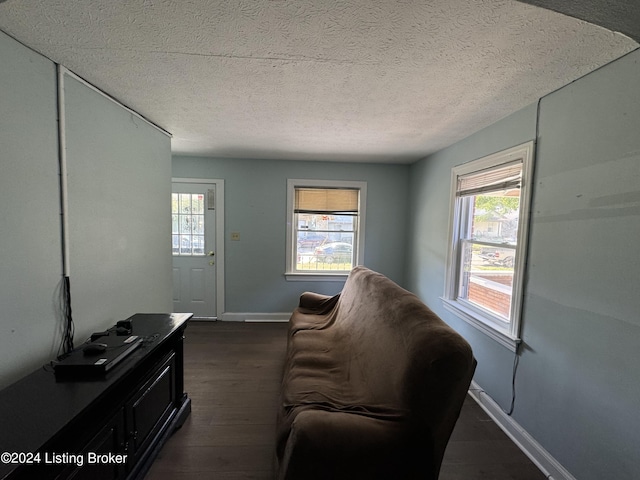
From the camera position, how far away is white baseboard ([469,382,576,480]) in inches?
61.9

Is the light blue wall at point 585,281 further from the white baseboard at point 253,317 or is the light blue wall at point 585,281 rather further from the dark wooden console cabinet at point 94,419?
the white baseboard at point 253,317

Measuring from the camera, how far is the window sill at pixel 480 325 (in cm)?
195

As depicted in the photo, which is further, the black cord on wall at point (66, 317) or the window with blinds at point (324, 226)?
the window with blinds at point (324, 226)

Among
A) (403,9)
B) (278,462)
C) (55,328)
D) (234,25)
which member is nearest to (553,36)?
(403,9)

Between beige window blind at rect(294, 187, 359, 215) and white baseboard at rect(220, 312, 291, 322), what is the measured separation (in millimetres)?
1564

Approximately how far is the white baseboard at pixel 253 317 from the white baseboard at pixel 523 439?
252cm

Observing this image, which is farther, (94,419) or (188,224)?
(188,224)

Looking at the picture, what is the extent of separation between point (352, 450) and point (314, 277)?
2801 mm

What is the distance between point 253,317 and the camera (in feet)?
12.9

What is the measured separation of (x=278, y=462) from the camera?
4.58 ft

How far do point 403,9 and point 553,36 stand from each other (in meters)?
0.71

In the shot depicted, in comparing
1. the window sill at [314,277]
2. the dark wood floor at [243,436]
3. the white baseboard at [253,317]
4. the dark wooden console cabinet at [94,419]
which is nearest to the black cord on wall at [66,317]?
the dark wooden console cabinet at [94,419]

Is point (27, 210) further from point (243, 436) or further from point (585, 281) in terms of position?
point (585, 281)

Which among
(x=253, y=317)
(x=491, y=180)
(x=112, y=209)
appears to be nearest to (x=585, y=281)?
(x=491, y=180)
